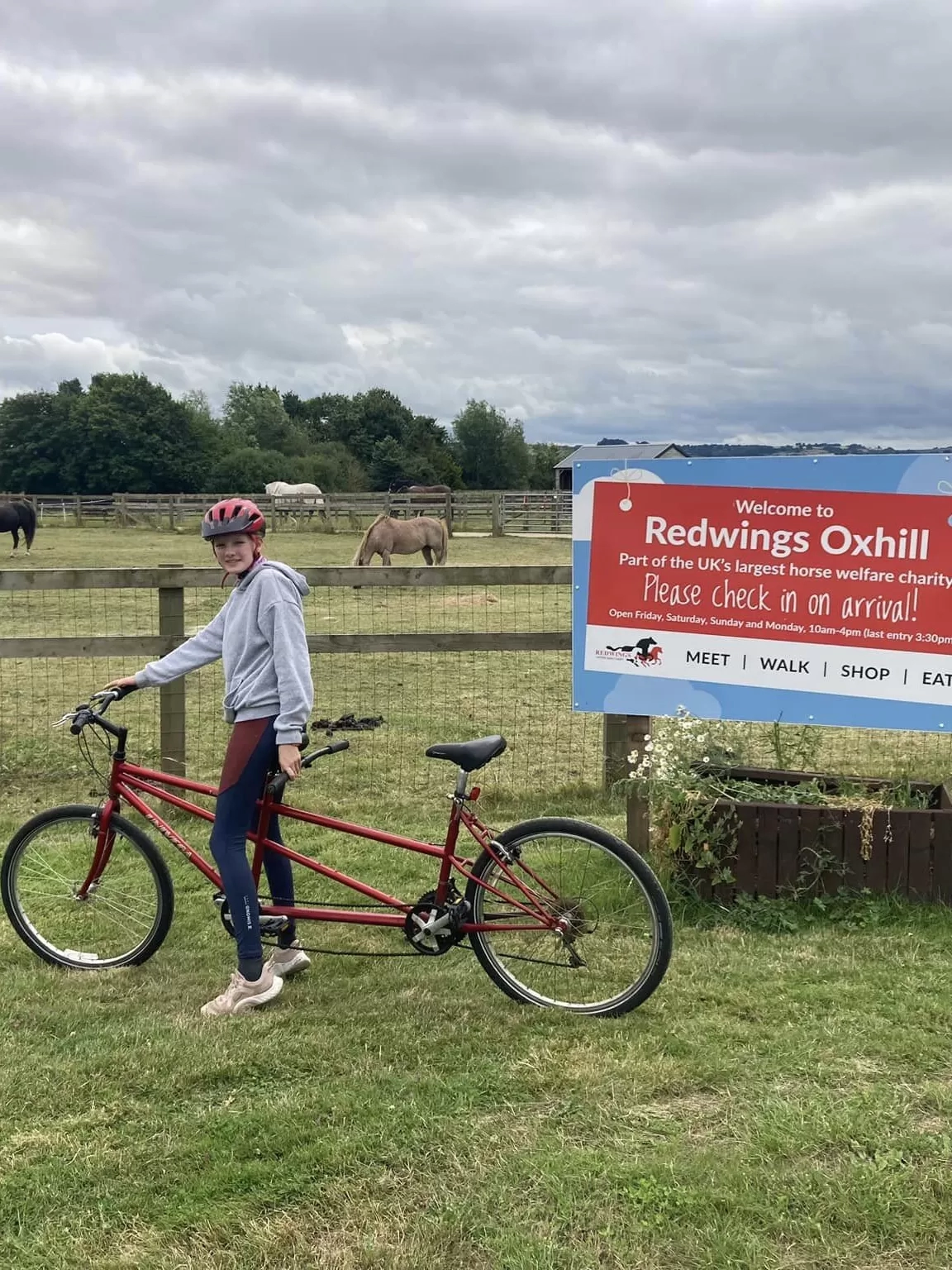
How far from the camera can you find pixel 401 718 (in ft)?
25.6

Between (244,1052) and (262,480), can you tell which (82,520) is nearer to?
(262,480)

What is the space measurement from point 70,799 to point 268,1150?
388 centimetres

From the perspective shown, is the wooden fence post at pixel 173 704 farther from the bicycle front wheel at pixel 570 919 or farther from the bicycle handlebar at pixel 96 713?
the bicycle front wheel at pixel 570 919

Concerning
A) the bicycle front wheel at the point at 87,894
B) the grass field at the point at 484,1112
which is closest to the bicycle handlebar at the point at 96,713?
the bicycle front wheel at the point at 87,894

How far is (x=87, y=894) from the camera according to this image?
373 cm

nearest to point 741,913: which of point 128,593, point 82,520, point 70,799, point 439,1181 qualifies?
point 439,1181

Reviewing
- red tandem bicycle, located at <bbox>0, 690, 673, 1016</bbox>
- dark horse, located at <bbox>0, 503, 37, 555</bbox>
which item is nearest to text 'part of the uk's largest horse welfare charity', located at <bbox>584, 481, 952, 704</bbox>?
red tandem bicycle, located at <bbox>0, 690, 673, 1016</bbox>

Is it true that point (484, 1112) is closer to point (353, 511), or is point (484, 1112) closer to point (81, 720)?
point (81, 720)

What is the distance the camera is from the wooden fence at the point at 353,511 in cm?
3572

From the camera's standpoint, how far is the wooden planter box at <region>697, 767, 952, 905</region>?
3.91m

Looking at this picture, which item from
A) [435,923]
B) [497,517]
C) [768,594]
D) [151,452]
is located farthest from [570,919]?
[151,452]

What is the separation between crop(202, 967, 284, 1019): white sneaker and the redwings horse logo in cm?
204

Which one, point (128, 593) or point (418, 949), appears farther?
point (128, 593)

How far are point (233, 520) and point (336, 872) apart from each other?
1265mm
